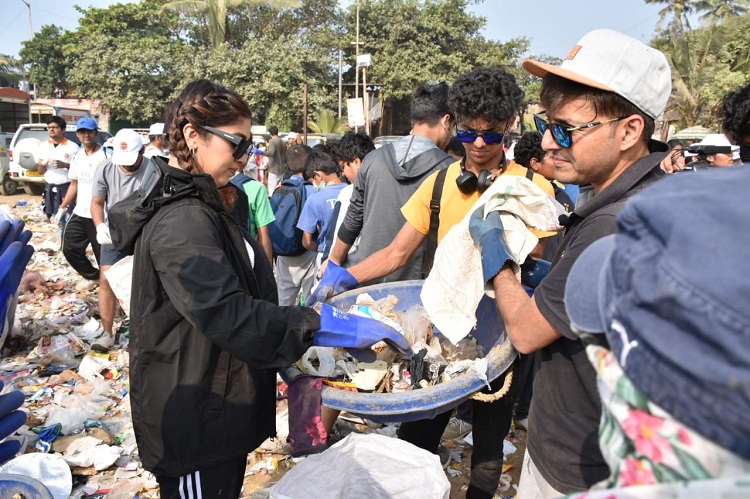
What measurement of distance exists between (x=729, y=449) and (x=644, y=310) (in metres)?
0.15

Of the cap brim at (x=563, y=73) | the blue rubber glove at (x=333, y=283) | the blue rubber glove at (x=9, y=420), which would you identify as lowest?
the blue rubber glove at (x=9, y=420)

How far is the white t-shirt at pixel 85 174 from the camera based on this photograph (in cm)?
551

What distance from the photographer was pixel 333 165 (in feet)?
17.7

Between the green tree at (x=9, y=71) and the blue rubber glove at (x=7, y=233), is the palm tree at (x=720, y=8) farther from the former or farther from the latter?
the green tree at (x=9, y=71)

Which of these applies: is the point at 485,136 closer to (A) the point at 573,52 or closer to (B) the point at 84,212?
(A) the point at 573,52

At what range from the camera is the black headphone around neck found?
251 centimetres

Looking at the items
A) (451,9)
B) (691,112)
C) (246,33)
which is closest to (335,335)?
(691,112)

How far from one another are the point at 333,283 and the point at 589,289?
74.8 inches

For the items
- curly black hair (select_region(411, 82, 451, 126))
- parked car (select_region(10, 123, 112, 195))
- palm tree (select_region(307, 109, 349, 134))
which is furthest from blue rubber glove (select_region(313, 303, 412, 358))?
palm tree (select_region(307, 109, 349, 134))

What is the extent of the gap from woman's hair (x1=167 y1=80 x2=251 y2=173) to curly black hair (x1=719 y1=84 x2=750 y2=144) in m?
2.47

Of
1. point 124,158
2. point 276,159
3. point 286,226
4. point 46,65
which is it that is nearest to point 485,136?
point 286,226

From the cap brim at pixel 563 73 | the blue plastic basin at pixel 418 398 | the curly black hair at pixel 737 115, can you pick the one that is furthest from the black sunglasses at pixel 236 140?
the curly black hair at pixel 737 115

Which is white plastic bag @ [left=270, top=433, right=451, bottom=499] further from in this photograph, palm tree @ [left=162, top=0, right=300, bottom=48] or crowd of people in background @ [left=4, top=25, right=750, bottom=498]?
palm tree @ [left=162, top=0, right=300, bottom=48]

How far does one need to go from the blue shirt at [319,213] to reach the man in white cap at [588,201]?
309 centimetres
